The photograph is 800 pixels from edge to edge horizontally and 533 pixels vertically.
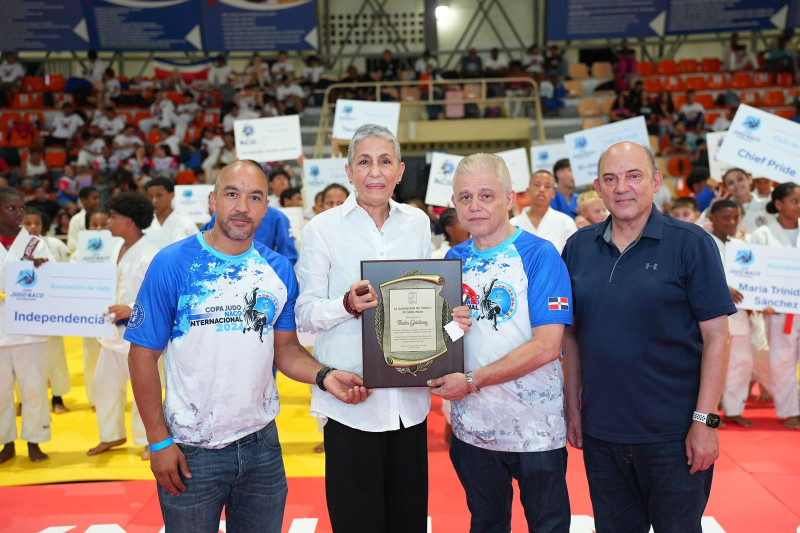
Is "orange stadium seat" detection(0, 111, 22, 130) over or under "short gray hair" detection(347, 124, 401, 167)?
over

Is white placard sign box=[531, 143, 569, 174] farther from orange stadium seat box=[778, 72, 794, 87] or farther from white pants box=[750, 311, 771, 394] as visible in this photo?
orange stadium seat box=[778, 72, 794, 87]

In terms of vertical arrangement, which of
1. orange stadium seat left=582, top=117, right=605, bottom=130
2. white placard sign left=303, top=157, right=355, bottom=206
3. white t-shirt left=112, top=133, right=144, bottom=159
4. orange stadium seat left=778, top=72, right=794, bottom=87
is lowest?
white placard sign left=303, top=157, right=355, bottom=206

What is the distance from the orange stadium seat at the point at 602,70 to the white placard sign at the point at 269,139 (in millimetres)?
11373

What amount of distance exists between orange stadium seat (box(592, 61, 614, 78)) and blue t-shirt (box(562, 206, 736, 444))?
15153mm

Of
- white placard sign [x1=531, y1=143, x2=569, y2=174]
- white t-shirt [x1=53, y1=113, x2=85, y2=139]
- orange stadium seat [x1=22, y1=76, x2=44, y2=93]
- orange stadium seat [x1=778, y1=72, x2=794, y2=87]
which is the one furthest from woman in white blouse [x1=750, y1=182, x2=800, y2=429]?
orange stadium seat [x1=22, y1=76, x2=44, y2=93]

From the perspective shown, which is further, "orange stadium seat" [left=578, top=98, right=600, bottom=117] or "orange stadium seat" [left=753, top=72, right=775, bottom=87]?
"orange stadium seat" [left=753, top=72, right=775, bottom=87]

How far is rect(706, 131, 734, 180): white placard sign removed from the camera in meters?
6.98

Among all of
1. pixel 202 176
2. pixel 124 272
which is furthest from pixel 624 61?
pixel 124 272

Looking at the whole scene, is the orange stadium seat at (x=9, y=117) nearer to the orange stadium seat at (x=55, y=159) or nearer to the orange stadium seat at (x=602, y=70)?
the orange stadium seat at (x=55, y=159)

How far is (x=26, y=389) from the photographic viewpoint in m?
4.58

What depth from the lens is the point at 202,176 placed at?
1059 centimetres

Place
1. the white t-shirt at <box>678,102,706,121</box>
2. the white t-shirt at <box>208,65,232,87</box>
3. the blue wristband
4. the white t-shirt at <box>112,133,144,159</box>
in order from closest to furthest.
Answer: the blue wristband
the white t-shirt at <box>678,102,706,121</box>
the white t-shirt at <box>112,133,144,159</box>
the white t-shirt at <box>208,65,232,87</box>

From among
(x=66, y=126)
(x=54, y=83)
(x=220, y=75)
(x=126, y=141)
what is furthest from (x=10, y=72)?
(x=220, y=75)

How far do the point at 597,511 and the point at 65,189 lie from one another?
13422 millimetres
